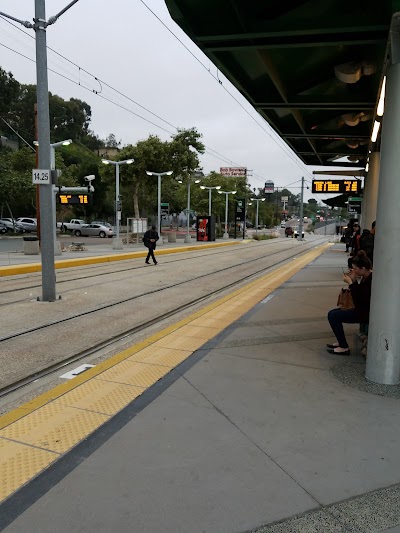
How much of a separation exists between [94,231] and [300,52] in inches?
1677

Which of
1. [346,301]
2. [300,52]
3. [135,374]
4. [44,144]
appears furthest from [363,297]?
[44,144]

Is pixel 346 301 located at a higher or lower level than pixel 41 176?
lower

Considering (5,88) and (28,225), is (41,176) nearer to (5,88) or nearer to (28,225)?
(28,225)

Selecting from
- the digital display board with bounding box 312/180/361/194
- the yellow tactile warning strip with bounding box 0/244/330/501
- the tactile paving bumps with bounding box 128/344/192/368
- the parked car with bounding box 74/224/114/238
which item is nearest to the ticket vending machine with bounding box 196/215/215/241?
the parked car with bounding box 74/224/114/238

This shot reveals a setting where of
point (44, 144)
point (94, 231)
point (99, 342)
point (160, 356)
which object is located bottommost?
point (94, 231)

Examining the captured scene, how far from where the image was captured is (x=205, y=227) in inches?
1591

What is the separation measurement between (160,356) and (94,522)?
2.98 metres

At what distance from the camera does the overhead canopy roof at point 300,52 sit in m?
4.50

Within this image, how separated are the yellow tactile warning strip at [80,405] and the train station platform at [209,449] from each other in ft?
0.05

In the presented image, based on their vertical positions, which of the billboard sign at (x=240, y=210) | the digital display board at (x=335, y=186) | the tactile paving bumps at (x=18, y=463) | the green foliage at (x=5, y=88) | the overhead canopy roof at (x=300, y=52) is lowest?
the tactile paving bumps at (x=18, y=463)

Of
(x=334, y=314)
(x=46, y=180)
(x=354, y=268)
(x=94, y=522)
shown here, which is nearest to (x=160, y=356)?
(x=334, y=314)

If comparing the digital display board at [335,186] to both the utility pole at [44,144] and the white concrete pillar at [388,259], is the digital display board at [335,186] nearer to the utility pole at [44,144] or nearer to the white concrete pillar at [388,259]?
the utility pole at [44,144]

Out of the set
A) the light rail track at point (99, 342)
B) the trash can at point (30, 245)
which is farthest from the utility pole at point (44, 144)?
the trash can at point (30, 245)

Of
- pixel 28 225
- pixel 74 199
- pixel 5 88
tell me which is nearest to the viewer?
pixel 74 199
